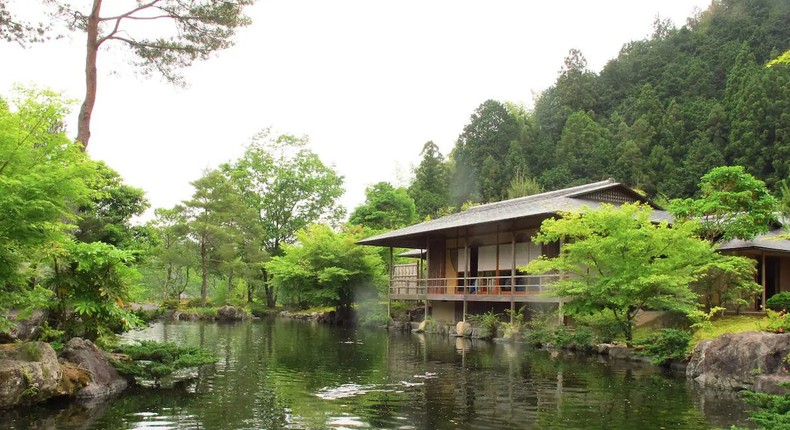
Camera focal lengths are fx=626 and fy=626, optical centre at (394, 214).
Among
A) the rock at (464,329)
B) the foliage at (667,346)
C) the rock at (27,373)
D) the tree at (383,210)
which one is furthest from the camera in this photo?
the tree at (383,210)

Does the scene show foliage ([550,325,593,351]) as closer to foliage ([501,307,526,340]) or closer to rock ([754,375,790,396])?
foliage ([501,307,526,340])

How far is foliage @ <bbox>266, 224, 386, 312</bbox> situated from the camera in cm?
3153

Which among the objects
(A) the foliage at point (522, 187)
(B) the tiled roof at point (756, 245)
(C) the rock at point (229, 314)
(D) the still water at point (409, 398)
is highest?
(A) the foliage at point (522, 187)

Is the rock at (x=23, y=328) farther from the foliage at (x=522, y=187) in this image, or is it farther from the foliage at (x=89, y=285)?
the foliage at (x=522, y=187)

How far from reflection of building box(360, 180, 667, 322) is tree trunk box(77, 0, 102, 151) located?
12.3 m

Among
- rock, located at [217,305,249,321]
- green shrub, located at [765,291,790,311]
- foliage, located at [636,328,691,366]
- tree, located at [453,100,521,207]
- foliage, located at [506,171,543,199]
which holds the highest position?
tree, located at [453,100,521,207]

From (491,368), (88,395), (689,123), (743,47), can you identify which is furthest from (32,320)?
(743,47)

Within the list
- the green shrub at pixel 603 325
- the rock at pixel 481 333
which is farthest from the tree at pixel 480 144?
the green shrub at pixel 603 325

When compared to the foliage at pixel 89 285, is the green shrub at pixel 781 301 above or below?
below

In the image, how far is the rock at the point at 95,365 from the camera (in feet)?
31.5

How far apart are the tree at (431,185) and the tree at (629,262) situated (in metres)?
32.7

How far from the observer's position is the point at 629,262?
615 inches

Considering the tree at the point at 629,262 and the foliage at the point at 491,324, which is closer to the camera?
the tree at the point at 629,262

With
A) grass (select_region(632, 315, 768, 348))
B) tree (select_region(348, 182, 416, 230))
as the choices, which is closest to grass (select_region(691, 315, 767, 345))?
grass (select_region(632, 315, 768, 348))
